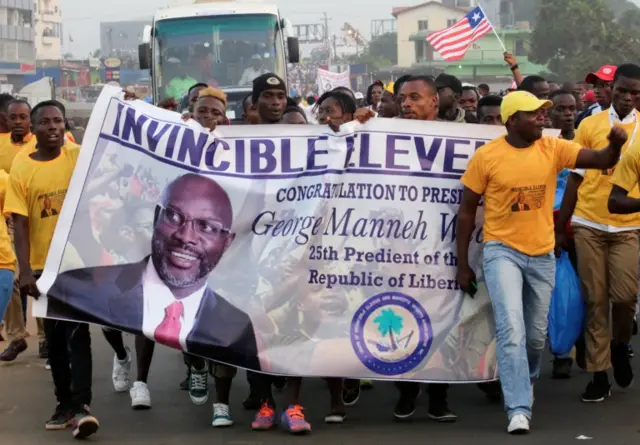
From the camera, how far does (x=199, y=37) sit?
20328mm

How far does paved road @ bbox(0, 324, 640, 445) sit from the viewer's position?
6.91 meters

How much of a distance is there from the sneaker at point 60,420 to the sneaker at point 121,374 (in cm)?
104

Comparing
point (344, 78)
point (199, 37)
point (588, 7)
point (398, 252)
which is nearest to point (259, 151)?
point (398, 252)

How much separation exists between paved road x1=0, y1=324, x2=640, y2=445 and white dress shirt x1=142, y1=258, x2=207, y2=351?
1.97ft

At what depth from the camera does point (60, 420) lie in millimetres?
7371

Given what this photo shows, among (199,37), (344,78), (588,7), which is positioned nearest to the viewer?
(199,37)

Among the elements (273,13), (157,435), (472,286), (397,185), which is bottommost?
(157,435)

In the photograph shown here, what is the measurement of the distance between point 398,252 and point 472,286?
454 millimetres

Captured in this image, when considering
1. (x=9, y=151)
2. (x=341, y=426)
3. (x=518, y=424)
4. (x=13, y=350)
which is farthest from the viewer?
(x=9, y=151)

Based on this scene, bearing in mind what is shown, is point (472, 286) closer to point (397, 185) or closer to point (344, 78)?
point (397, 185)

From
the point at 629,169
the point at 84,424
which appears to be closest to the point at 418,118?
the point at 629,169

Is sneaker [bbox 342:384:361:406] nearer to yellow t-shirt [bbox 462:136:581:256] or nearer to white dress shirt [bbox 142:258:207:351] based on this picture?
white dress shirt [bbox 142:258:207:351]

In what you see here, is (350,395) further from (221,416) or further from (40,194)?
(40,194)

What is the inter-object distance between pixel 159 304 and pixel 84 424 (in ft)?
2.52
